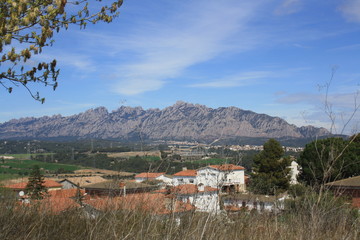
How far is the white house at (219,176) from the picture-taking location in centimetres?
314

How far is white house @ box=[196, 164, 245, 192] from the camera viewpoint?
124 inches

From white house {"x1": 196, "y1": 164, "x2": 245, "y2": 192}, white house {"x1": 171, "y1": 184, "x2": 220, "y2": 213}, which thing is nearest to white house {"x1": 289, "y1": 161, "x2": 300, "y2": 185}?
white house {"x1": 196, "y1": 164, "x2": 245, "y2": 192}

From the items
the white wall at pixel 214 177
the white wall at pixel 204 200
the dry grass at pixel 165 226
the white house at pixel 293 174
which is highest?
the white wall at pixel 214 177

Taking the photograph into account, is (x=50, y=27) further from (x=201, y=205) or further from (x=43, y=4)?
(x=201, y=205)

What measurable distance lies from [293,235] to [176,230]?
95cm

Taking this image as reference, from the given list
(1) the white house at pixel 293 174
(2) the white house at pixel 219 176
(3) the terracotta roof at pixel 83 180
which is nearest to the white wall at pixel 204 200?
(2) the white house at pixel 219 176

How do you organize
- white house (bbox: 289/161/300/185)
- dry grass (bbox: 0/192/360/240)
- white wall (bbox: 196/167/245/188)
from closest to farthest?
dry grass (bbox: 0/192/360/240) < white wall (bbox: 196/167/245/188) < white house (bbox: 289/161/300/185)

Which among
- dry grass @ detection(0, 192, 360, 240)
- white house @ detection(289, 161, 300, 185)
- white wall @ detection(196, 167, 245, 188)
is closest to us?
dry grass @ detection(0, 192, 360, 240)

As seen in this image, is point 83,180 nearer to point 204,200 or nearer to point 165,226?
point 204,200

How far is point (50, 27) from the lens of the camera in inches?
116

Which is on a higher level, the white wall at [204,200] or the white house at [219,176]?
the white house at [219,176]

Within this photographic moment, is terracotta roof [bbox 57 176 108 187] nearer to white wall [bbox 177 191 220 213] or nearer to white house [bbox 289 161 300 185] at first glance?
white wall [bbox 177 191 220 213]

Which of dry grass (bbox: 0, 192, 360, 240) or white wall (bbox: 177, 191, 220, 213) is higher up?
white wall (bbox: 177, 191, 220, 213)

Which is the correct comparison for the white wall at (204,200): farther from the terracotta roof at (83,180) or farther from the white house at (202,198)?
the terracotta roof at (83,180)
